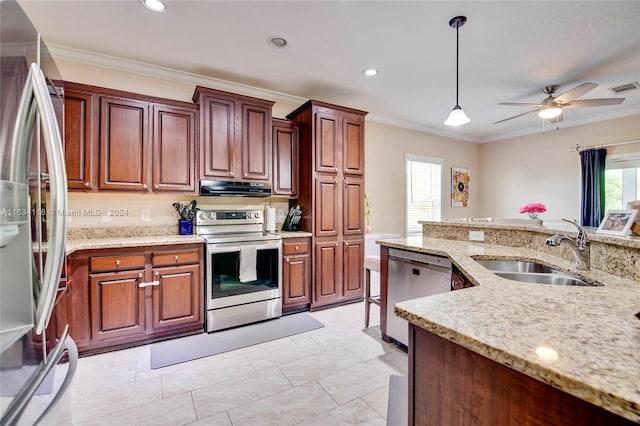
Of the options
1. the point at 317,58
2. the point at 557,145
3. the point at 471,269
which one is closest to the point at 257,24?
the point at 317,58

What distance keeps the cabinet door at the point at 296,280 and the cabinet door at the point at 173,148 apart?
4.42 feet

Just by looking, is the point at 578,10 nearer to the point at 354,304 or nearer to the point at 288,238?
the point at 288,238

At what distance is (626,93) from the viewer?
12.5ft

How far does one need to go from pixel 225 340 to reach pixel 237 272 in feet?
2.11

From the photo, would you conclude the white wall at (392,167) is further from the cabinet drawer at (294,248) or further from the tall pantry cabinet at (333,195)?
the cabinet drawer at (294,248)

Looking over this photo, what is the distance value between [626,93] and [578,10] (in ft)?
8.32

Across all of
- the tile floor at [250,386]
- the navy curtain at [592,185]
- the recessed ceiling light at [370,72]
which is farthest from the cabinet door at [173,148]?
the navy curtain at [592,185]

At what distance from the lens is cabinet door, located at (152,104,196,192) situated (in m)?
2.94

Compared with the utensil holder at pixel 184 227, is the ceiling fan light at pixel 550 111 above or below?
above

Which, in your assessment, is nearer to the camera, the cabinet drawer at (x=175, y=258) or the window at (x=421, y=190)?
the cabinet drawer at (x=175, y=258)

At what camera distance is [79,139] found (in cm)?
261

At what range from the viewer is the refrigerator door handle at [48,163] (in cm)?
85

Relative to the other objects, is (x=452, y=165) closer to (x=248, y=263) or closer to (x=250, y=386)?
(x=248, y=263)

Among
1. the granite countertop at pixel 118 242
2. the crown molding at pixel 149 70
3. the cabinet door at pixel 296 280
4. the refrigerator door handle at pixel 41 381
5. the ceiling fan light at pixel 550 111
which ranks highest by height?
the crown molding at pixel 149 70
